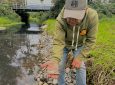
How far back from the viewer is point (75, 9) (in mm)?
5266

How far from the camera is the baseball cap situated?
5.20 m

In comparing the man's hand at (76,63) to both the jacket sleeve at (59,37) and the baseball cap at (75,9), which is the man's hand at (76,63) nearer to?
the jacket sleeve at (59,37)

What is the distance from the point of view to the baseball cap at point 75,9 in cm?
520

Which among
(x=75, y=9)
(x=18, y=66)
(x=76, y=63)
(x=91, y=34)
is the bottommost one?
(x=18, y=66)

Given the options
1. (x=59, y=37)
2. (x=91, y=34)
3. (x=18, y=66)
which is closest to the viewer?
(x=59, y=37)

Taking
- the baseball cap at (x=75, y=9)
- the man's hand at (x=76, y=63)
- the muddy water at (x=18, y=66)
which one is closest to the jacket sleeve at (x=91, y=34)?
the man's hand at (x=76, y=63)

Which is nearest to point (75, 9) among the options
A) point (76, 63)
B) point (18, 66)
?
point (76, 63)

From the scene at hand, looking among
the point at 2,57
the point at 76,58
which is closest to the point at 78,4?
the point at 76,58

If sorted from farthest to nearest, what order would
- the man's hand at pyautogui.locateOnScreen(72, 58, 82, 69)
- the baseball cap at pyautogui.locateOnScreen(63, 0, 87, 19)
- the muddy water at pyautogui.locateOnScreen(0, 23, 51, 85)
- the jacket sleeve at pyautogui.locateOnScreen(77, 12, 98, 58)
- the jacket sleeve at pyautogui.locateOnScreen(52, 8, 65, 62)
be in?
the muddy water at pyautogui.locateOnScreen(0, 23, 51, 85), the man's hand at pyautogui.locateOnScreen(72, 58, 82, 69), the jacket sleeve at pyautogui.locateOnScreen(77, 12, 98, 58), the jacket sleeve at pyautogui.locateOnScreen(52, 8, 65, 62), the baseball cap at pyautogui.locateOnScreen(63, 0, 87, 19)

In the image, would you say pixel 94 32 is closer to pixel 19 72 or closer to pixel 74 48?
pixel 74 48

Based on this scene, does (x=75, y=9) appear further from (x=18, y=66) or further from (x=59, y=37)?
(x=18, y=66)

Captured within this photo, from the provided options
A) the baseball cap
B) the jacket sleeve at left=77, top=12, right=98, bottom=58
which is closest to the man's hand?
the jacket sleeve at left=77, top=12, right=98, bottom=58

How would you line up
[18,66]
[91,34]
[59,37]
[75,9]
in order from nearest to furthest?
[75,9] → [59,37] → [91,34] → [18,66]

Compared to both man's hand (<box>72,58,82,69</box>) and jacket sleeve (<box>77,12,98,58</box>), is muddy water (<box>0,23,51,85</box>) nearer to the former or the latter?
jacket sleeve (<box>77,12,98,58</box>)
